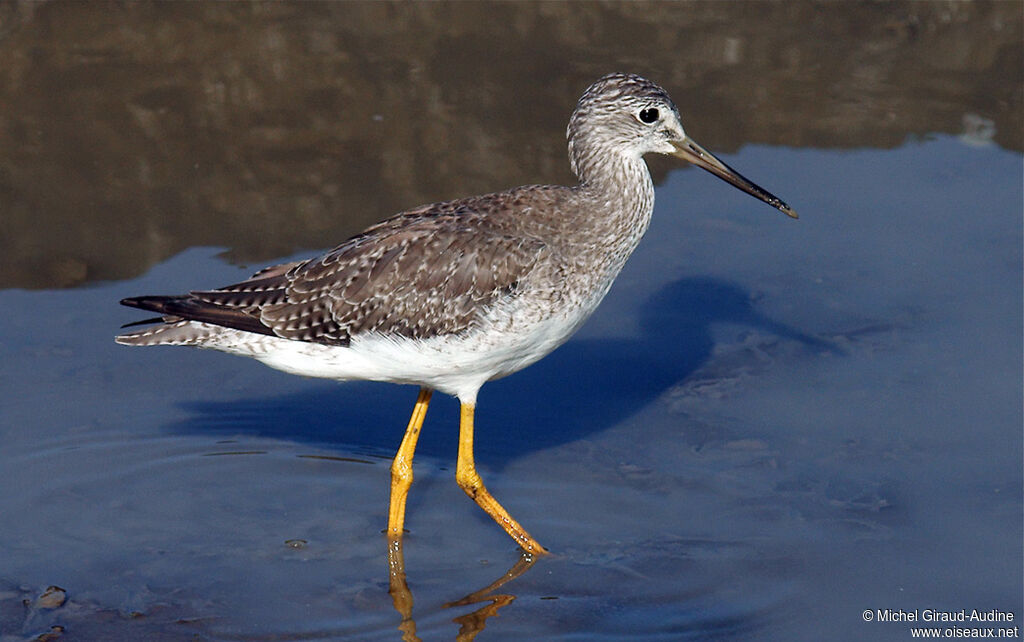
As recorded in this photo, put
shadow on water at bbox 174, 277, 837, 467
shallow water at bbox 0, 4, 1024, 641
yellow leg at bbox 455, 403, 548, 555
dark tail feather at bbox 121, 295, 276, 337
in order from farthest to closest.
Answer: shadow on water at bbox 174, 277, 837, 467, yellow leg at bbox 455, 403, 548, 555, dark tail feather at bbox 121, 295, 276, 337, shallow water at bbox 0, 4, 1024, 641

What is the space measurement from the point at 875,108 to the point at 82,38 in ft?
25.2

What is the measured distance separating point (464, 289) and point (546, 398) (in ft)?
6.55

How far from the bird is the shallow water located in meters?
0.75

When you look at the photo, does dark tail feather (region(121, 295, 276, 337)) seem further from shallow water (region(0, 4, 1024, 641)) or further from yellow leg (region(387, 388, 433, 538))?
shallow water (region(0, 4, 1024, 641))

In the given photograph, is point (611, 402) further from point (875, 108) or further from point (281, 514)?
point (875, 108)

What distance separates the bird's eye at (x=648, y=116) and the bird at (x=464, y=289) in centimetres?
1

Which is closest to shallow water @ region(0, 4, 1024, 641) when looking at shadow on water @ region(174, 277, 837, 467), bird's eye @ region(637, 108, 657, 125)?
shadow on water @ region(174, 277, 837, 467)

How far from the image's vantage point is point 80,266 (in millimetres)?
9938

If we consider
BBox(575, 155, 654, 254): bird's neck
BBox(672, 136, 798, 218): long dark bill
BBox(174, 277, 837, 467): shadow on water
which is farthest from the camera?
BBox(174, 277, 837, 467): shadow on water

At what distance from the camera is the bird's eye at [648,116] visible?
766 centimetres

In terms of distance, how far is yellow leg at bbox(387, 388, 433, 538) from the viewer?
25.4ft

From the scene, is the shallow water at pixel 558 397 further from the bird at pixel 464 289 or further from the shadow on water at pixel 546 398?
the bird at pixel 464 289

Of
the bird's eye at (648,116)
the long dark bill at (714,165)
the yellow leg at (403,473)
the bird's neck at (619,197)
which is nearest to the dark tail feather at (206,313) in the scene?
the yellow leg at (403,473)

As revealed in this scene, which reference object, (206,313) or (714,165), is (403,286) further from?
(714,165)
